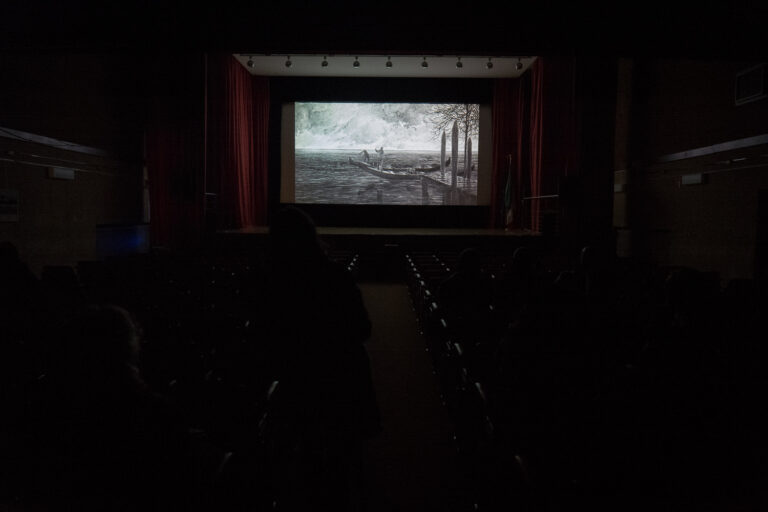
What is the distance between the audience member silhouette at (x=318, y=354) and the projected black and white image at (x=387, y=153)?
483 inches

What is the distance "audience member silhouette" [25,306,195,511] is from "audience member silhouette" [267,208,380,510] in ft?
1.72

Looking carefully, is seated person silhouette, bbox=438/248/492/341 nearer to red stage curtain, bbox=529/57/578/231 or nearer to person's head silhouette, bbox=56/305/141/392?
person's head silhouette, bbox=56/305/141/392

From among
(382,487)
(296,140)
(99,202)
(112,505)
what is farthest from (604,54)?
(296,140)

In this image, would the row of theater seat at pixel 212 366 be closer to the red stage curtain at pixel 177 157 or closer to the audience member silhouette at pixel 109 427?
the audience member silhouette at pixel 109 427

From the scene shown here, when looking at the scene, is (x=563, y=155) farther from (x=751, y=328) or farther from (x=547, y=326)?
(x=547, y=326)

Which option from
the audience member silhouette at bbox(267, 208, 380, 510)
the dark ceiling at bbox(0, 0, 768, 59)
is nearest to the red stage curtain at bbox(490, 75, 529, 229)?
the dark ceiling at bbox(0, 0, 768, 59)

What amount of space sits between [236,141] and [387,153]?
3623 millimetres

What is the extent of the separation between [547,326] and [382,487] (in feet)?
3.71

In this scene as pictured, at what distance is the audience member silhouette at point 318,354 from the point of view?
1982 millimetres

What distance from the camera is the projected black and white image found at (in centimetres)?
1407

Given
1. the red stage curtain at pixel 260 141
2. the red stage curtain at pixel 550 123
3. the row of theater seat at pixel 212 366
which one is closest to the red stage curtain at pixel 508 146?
the red stage curtain at pixel 550 123

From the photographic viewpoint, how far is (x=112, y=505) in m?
1.54

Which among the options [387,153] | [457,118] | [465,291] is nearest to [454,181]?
[457,118]

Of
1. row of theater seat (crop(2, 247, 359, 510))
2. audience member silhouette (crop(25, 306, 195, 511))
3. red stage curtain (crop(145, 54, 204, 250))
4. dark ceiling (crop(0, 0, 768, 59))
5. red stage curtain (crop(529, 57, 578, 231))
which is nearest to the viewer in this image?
audience member silhouette (crop(25, 306, 195, 511))
